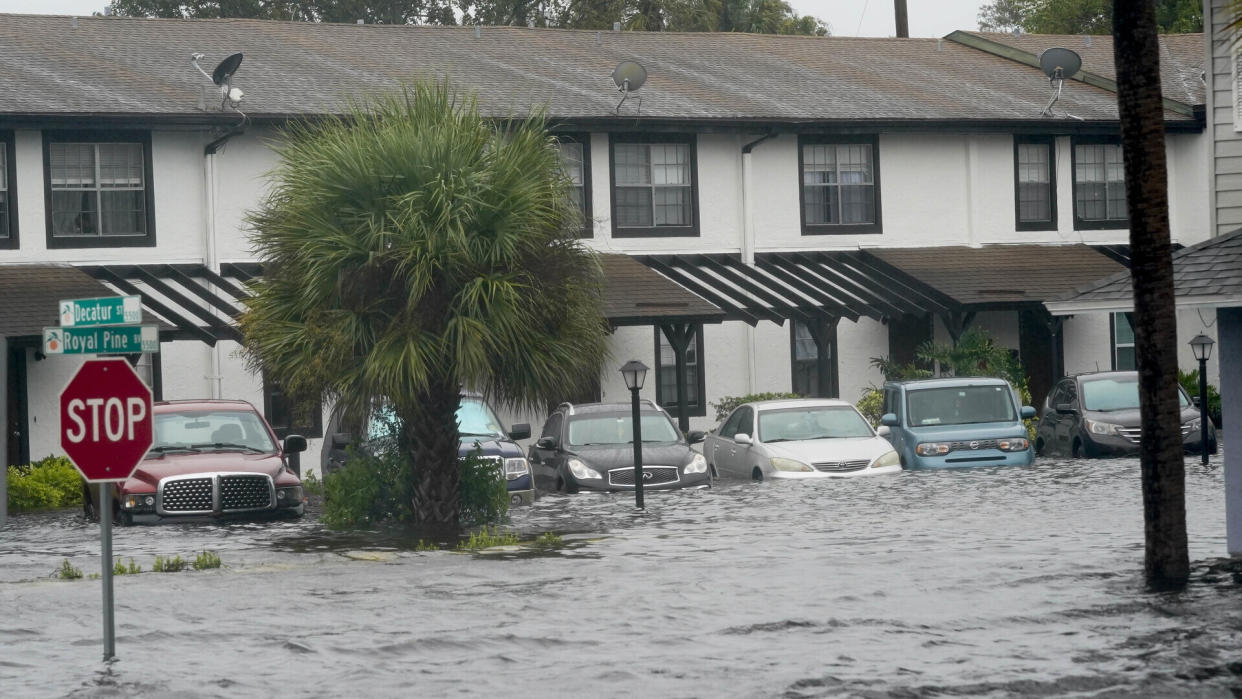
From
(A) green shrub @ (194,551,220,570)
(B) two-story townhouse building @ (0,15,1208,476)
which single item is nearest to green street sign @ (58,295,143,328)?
(A) green shrub @ (194,551,220,570)

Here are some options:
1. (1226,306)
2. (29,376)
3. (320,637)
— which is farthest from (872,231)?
(320,637)

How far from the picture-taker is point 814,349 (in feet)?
119

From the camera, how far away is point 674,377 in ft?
116

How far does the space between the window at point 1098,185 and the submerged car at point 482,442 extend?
16.3 m

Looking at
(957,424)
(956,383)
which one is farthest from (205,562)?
(956,383)

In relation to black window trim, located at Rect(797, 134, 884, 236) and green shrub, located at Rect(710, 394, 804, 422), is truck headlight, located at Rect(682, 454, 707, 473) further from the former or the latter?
black window trim, located at Rect(797, 134, 884, 236)

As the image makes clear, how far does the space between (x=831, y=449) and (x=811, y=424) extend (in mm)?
1295

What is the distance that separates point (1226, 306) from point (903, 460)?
14096 mm

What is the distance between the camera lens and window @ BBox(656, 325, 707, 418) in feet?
115

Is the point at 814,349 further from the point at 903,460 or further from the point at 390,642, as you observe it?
the point at 390,642

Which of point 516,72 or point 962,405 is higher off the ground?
point 516,72

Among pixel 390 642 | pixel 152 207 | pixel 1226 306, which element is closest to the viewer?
pixel 390 642

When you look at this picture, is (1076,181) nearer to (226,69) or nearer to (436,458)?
(226,69)

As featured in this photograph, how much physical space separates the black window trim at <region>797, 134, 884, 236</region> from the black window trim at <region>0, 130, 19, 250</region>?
47.6 feet
